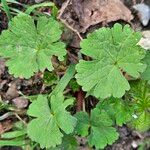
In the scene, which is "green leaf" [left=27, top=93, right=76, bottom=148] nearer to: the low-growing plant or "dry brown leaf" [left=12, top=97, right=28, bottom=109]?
the low-growing plant

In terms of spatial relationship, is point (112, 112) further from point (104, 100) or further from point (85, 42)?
point (85, 42)

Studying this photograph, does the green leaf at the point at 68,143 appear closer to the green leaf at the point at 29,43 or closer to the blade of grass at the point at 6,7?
the green leaf at the point at 29,43

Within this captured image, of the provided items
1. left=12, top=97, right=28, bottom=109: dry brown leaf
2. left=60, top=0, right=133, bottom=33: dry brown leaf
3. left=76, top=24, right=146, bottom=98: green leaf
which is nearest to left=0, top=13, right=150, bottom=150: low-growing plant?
left=76, top=24, right=146, bottom=98: green leaf

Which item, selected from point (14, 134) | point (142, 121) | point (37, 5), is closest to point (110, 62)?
point (142, 121)

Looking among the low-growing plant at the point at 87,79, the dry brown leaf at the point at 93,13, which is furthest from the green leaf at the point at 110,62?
the dry brown leaf at the point at 93,13

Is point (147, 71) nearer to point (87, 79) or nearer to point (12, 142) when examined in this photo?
point (87, 79)

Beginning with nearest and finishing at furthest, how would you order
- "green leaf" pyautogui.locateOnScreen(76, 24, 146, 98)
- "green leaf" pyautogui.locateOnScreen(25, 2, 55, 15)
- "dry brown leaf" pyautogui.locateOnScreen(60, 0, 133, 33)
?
"green leaf" pyautogui.locateOnScreen(76, 24, 146, 98) < "green leaf" pyautogui.locateOnScreen(25, 2, 55, 15) < "dry brown leaf" pyautogui.locateOnScreen(60, 0, 133, 33)

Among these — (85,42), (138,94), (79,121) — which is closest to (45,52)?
(85,42)
